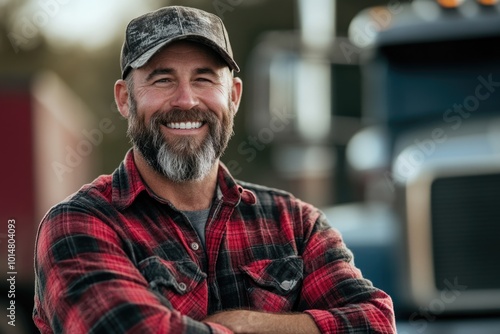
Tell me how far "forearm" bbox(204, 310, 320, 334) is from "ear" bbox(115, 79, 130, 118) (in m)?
0.72

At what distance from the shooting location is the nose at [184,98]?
2.76 metres

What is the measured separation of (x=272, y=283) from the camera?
279cm

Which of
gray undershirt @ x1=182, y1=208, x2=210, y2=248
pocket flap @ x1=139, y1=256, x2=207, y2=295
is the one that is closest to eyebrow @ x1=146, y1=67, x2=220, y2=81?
gray undershirt @ x1=182, y1=208, x2=210, y2=248

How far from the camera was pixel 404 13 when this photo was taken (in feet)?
19.0

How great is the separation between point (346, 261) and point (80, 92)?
29813mm

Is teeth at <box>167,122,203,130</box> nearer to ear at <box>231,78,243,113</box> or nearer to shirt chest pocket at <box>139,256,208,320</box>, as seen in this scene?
ear at <box>231,78,243,113</box>

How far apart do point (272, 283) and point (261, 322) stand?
17 cm

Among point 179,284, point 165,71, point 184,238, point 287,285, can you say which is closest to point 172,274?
point 179,284

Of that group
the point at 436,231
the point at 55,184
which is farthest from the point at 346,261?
the point at 55,184

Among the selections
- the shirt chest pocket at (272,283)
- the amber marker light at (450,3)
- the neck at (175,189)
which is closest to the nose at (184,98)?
the neck at (175,189)

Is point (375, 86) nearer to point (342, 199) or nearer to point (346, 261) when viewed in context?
point (342, 199)

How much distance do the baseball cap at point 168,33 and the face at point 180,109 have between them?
4 centimetres

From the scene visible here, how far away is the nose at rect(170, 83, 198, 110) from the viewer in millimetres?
2756

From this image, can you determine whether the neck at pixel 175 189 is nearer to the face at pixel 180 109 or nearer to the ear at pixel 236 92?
the face at pixel 180 109
